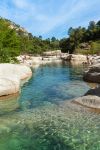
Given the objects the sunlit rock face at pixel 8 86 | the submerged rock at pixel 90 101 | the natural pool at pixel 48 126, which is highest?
the sunlit rock face at pixel 8 86

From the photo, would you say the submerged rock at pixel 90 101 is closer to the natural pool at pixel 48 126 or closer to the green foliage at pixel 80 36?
the natural pool at pixel 48 126

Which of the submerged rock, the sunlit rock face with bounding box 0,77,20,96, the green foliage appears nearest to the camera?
the submerged rock

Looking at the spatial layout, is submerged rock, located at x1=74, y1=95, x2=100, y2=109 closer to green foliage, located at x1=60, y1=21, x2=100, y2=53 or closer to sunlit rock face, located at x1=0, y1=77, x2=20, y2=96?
sunlit rock face, located at x1=0, y1=77, x2=20, y2=96

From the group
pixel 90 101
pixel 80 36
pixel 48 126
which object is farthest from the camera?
pixel 80 36

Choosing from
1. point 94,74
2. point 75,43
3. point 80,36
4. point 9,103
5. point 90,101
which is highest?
point 80,36

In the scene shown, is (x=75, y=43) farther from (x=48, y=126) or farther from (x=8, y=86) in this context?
(x=48, y=126)

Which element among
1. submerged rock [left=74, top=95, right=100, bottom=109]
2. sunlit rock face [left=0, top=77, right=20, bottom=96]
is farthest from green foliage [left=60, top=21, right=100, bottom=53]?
submerged rock [left=74, top=95, right=100, bottom=109]

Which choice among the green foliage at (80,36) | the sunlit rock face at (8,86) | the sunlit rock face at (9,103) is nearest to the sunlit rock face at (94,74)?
the sunlit rock face at (8,86)

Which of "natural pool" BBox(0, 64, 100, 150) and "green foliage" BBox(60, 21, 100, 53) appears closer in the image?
"natural pool" BBox(0, 64, 100, 150)

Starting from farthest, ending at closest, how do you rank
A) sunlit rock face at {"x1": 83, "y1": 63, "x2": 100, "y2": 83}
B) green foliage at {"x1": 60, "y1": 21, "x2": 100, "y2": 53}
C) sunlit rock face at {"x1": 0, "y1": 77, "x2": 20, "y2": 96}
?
1. green foliage at {"x1": 60, "y1": 21, "x2": 100, "y2": 53}
2. sunlit rock face at {"x1": 83, "y1": 63, "x2": 100, "y2": 83}
3. sunlit rock face at {"x1": 0, "y1": 77, "x2": 20, "y2": 96}

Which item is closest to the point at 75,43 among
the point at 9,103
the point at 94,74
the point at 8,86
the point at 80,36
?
the point at 80,36

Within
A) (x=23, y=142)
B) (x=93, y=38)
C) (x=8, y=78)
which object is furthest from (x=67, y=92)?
(x=93, y=38)

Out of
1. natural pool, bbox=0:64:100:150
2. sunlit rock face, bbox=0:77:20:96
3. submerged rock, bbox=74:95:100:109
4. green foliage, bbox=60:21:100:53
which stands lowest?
natural pool, bbox=0:64:100:150

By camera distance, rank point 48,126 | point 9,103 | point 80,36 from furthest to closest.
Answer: point 80,36 < point 9,103 < point 48,126
